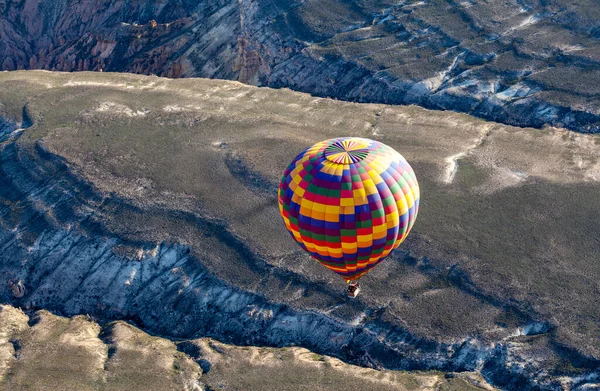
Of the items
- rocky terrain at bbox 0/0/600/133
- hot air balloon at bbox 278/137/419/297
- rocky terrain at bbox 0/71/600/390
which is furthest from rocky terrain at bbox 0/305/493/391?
rocky terrain at bbox 0/0/600/133

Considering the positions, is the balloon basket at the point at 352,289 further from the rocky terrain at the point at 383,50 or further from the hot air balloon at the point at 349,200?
the rocky terrain at the point at 383,50

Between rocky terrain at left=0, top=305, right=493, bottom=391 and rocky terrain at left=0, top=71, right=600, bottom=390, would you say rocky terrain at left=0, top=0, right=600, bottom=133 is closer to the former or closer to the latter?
rocky terrain at left=0, top=71, right=600, bottom=390

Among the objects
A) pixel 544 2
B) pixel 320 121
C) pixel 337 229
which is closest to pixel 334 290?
pixel 337 229

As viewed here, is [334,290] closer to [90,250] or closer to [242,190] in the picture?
A: [242,190]

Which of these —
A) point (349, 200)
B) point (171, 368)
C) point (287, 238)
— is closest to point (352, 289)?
point (349, 200)

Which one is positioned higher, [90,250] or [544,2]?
[544,2]
